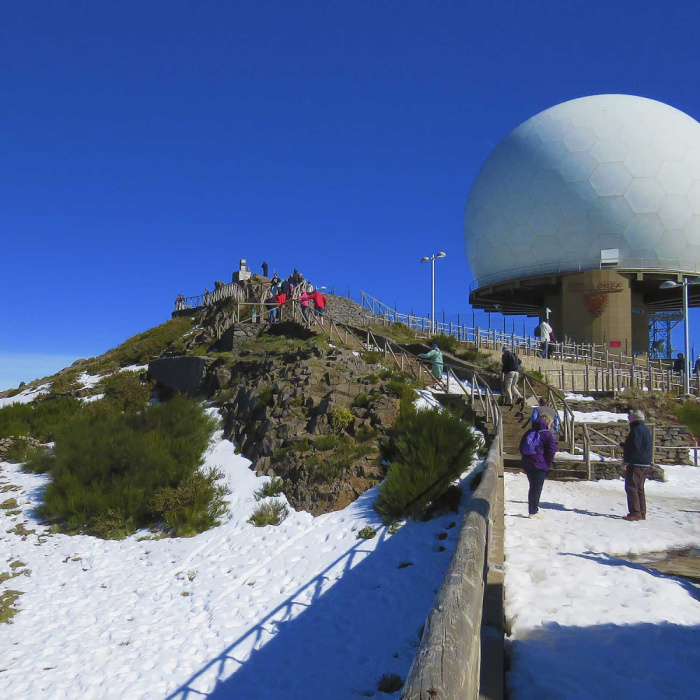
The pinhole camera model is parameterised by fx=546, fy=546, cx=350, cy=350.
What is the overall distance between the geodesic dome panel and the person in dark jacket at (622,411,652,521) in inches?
947

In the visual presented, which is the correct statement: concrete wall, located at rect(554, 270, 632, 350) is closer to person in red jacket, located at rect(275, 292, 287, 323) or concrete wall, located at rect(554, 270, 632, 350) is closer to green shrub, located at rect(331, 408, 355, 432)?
person in red jacket, located at rect(275, 292, 287, 323)

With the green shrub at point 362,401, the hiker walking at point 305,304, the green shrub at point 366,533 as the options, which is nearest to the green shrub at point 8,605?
the green shrub at point 366,533

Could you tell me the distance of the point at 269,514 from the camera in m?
9.83

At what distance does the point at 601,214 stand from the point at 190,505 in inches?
1087

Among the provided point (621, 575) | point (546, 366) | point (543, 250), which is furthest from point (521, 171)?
point (621, 575)

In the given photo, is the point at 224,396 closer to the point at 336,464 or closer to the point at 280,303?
the point at 336,464

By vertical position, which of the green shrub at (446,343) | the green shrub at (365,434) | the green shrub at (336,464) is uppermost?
the green shrub at (446,343)

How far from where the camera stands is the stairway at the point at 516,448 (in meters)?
12.4

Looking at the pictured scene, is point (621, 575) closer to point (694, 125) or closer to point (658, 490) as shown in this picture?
point (658, 490)

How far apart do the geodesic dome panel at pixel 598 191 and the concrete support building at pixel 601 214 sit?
6cm

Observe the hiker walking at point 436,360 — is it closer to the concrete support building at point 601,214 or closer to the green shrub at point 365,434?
the green shrub at point 365,434

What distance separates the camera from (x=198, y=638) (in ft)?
21.9

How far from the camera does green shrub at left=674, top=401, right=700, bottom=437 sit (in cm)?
1659

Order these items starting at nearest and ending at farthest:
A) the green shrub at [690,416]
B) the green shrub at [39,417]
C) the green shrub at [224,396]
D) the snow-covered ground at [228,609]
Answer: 1. the snow-covered ground at [228,609]
2. the green shrub at [224,396]
3. the green shrub at [39,417]
4. the green shrub at [690,416]
